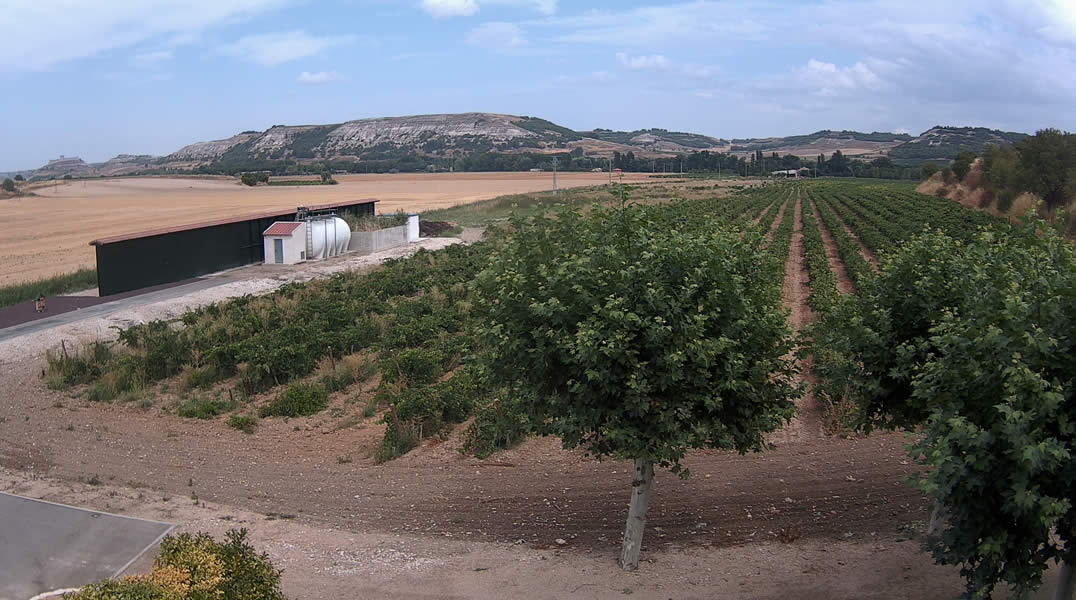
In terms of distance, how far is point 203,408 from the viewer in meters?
15.8

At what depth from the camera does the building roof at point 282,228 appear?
35625 mm

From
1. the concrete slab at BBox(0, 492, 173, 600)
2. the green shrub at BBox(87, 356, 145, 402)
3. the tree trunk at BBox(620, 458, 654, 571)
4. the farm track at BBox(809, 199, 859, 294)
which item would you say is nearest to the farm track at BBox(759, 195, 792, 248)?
the farm track at BBox(809, 199, 859, 294)

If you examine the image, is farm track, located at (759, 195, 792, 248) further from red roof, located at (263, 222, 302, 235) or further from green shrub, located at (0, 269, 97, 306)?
green shrub, located at (0, 269, 97, 306)

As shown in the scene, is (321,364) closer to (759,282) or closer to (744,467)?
(744,467)

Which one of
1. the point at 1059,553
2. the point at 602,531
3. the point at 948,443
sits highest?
the point at 948,443

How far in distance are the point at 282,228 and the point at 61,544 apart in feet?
90.5

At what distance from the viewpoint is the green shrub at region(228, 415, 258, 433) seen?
48.4 feet

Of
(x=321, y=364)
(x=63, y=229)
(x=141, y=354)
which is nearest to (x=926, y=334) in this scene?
(x=321, y=364)

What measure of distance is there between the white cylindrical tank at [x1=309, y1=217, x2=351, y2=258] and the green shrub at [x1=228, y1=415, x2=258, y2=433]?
22.4m

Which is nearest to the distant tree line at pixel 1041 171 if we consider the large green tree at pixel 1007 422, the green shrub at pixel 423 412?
the green shrub at pixel 423 412

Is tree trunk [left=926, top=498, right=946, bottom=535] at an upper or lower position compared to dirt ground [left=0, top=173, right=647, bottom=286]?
lower

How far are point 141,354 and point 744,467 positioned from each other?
13.8 m

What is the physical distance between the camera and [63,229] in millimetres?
56156

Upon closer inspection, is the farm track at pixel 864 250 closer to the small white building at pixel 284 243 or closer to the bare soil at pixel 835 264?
the bare soil at pixel 835 264
